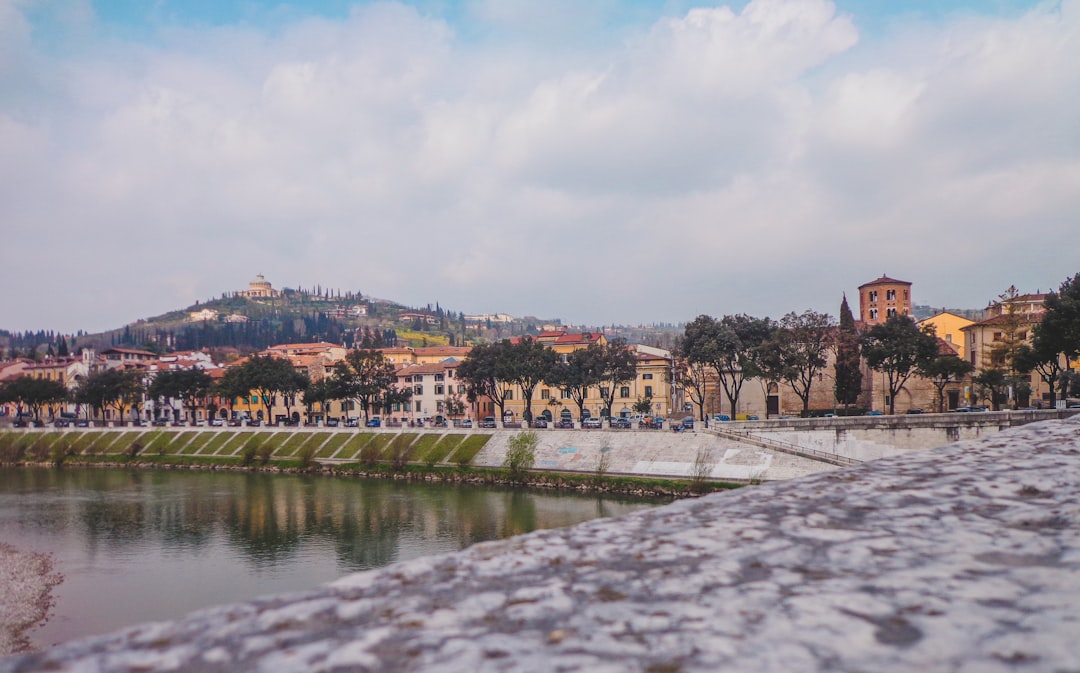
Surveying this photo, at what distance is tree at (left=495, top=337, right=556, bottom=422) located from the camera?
247 feet

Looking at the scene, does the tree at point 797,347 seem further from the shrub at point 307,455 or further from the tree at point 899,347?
the shrub at point 307,455

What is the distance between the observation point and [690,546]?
542cm

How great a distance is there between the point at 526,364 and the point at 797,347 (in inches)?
1037

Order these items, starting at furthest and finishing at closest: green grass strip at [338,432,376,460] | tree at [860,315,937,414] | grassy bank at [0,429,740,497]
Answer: green grass strip at [338,432,376,460], tree at [860,315,937,414], grassy bank at [0,429,740,497]

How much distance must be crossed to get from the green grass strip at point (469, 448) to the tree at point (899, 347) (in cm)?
3435

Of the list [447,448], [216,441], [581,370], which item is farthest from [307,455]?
[581,370]

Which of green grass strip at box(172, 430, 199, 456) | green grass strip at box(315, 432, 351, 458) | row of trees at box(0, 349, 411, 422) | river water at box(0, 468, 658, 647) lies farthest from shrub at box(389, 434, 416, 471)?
green grass strip at box(172, 430, 199, 456)

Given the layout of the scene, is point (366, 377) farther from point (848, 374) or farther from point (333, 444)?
point (848, 374)

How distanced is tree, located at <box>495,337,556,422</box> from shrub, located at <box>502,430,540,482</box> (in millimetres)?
11790

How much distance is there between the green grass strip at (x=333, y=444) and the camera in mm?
71812

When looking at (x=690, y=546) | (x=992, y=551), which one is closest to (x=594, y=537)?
(x=690, y=546)

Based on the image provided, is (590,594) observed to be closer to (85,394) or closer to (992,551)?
(992,551)

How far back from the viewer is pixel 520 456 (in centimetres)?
5947

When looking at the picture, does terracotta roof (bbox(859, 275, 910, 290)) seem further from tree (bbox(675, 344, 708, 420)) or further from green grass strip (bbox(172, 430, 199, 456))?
green grass strip (bbox(172, 430, 199, 456))
